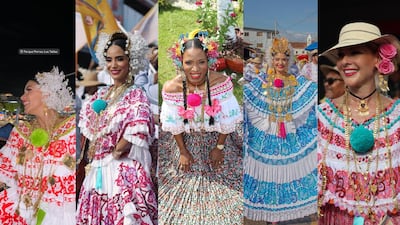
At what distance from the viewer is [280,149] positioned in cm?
480

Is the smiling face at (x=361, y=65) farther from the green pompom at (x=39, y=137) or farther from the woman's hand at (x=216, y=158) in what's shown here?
the green pompom at (x=39, y=137)

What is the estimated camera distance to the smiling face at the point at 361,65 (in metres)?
4.61

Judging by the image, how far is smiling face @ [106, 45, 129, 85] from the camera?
16.3 feet

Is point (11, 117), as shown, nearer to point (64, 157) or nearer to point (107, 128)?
point (64, 157)

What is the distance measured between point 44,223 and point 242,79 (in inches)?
93.2

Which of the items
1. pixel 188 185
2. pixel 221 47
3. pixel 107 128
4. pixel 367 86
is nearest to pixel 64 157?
pixel 107 128

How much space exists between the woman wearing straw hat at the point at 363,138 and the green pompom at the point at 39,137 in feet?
8.73

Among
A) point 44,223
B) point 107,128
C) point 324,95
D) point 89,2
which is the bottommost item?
point 44,223

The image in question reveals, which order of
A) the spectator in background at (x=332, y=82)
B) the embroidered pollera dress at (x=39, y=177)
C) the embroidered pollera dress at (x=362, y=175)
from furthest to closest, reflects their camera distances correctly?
the embroidered pollera dress at (x=39, y=177) < the spectator in background at (x=332, y=82) < the embroidered pollera dress at (x=362, y=175)

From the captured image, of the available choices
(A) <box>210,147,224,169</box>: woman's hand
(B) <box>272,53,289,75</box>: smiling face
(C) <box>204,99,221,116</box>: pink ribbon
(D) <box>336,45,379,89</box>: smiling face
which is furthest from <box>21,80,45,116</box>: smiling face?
(D) <box>336,45,379,89</box>: smiling face

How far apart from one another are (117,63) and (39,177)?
1.36m

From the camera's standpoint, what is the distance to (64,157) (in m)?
5.09

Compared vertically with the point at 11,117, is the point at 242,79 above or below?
above

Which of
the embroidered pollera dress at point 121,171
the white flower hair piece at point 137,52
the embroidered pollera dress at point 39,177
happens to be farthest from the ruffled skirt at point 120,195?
the white flower hair piece at point 137,52
